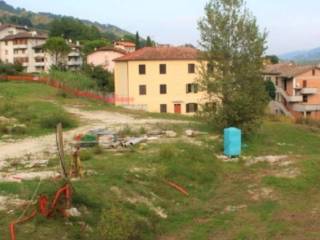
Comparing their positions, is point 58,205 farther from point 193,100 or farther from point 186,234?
point 193,100

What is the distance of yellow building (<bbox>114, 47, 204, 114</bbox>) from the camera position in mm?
50062

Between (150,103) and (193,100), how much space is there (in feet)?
14.5

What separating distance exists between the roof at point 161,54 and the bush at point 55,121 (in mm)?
23644

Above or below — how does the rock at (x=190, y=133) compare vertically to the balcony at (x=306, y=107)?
above

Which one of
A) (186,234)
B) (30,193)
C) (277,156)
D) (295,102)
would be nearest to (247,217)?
(186,234)

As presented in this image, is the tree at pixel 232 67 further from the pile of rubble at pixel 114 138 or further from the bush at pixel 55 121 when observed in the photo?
the bush at pixel 55 121

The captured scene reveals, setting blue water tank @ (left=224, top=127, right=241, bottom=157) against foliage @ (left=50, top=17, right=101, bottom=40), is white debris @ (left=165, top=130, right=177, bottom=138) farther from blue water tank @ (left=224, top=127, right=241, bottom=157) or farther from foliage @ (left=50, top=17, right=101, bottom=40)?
foliage @ (left=50, top=17, right=101, bottom=40)

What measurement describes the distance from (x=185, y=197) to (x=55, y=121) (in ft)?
39.7

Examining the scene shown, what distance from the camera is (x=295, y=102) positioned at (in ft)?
201

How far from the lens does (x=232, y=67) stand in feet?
81.5

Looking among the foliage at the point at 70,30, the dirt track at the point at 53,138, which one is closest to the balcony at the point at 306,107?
the dirt track at the point at 53,138

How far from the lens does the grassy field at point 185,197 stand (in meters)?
11.3

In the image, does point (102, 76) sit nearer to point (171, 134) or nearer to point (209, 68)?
point (209, 68)

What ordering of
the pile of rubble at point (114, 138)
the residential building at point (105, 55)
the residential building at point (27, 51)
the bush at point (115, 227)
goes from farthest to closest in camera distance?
the residential building at point (27, 51)
the residential building at point (105, 55)
the pile of rubble at point (114, 138)
the bush at point (115, 227)
